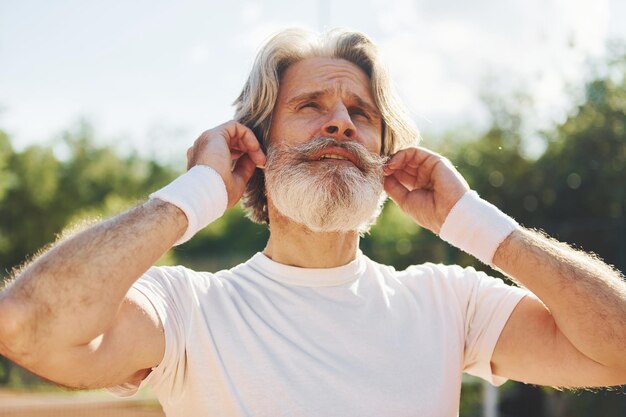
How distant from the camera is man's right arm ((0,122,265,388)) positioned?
6.61ft

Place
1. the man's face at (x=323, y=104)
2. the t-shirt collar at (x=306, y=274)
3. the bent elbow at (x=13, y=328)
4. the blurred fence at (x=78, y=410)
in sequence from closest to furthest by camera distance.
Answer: the bent elbow at (x=13, y=328) → the t-shirt collar at (x=306, y=274) → the man's face at (x=323, y=104) → the blurred fence at (x=78, y=410)

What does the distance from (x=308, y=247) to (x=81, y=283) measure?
3.31 feet

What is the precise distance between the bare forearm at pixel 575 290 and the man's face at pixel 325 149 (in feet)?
2.08

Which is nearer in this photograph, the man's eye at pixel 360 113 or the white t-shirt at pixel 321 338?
the white t-shirt at pixel 321 338

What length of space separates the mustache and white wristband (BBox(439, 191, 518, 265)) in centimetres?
41

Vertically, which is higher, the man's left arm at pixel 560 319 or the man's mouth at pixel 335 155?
the man's mouth at pixel 335 155

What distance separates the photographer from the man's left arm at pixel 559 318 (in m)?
2.37

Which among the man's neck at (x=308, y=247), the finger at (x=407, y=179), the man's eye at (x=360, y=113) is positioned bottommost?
the man's neck at (x=308, y=247)

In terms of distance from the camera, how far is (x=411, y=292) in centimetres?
274

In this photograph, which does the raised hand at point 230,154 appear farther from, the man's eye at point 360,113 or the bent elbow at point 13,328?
the bent elbow at point 13,328

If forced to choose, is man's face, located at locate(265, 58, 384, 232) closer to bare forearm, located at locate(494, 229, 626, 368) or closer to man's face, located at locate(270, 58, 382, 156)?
man's face, located at locate(270, 58, 382, 156)

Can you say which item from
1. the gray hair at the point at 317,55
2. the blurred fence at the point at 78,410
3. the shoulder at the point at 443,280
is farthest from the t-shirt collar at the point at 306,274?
the blurred fence at the point at 78,410

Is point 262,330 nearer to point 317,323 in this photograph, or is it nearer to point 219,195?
point 317,323

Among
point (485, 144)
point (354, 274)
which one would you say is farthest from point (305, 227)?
point (485, 144)
